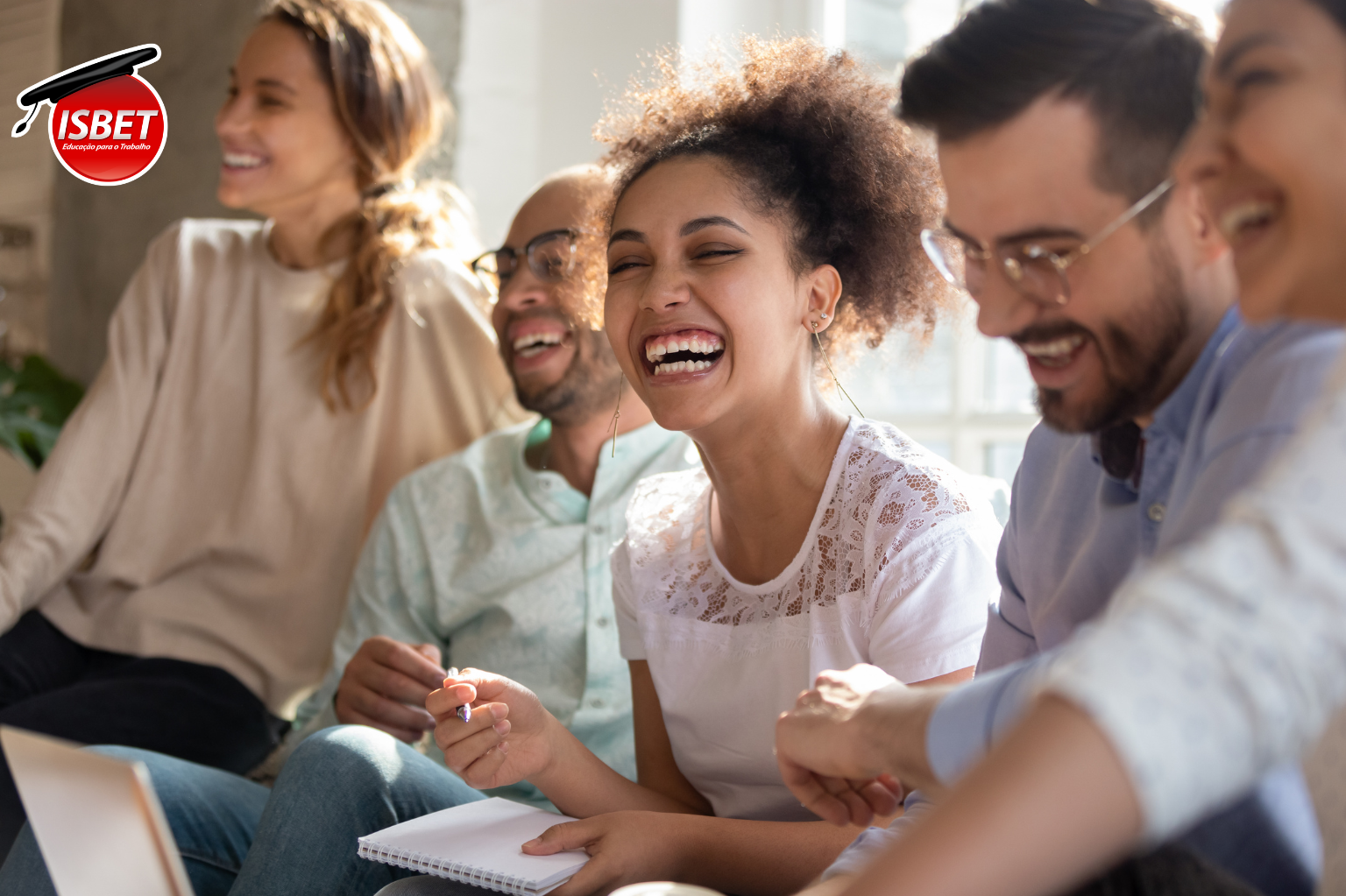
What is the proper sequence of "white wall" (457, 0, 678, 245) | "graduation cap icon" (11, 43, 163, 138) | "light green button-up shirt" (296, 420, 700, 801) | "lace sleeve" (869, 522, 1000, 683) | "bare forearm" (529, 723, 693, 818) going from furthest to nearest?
"white wall" (457, 0, 678, 245), "graduation cap icon" (11, 43, 163, 138), "light green button-up shirt" (296, 420, 700, 801), "bare forearm" (529, 723, 693, 818), "lace sleeve" (869, 522, 1000, 683)

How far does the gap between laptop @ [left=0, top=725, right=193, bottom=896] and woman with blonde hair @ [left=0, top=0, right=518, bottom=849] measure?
43.8 inches

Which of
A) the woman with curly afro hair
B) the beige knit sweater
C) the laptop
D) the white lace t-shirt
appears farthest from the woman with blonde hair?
the laptop

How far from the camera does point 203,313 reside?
2.22 m

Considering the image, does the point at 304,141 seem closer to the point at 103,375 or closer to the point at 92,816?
the point at 103,375

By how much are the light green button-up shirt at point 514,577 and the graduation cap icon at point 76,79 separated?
800 mm

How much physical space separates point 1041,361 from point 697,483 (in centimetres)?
77

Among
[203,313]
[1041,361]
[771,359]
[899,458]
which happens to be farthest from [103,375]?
[1041,361]

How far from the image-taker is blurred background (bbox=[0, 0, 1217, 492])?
2.50m

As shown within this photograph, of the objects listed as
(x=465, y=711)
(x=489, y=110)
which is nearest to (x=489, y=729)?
(x=465, y=711)

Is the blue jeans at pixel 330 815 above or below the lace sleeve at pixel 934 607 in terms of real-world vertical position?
below

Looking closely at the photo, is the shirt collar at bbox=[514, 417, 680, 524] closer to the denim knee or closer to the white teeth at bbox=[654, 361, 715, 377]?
the white teeth at bbox=[654, 361, 715, 377]

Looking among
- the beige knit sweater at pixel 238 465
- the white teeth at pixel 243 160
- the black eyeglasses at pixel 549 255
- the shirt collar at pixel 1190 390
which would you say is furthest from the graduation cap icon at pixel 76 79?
the shirt collar at pixel 1190 390

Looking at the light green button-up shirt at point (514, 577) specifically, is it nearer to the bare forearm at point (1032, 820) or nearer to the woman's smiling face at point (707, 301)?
the woman's smiling face at point (707, 301)

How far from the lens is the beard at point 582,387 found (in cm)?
182
